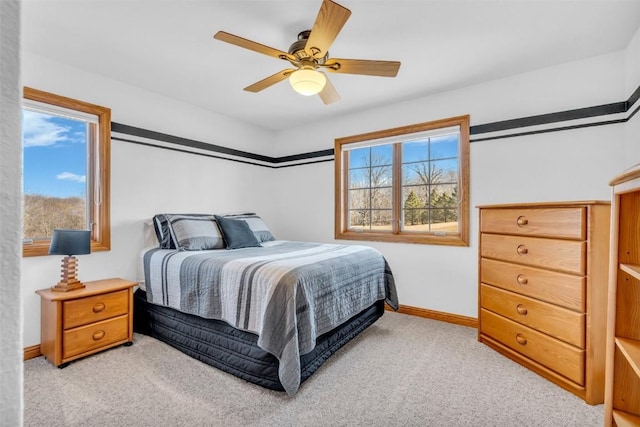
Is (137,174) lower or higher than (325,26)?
lower

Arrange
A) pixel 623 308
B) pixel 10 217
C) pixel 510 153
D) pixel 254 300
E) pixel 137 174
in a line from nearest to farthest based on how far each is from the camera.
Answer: pixel 10 217, pixel 623 308, pixel 254 300, pixel 510 153, pixel 137 174

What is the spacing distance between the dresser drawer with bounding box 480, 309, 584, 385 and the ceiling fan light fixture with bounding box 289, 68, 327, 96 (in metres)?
2.25

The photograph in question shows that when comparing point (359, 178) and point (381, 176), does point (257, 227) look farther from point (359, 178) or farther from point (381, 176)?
point (381, 176)

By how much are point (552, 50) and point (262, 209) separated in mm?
3596

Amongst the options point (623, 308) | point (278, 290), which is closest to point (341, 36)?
point (278, 290)

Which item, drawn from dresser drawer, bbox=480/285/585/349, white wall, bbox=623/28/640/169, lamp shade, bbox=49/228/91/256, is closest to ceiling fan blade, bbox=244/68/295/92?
lamp shade, bbox=49/228/91/256

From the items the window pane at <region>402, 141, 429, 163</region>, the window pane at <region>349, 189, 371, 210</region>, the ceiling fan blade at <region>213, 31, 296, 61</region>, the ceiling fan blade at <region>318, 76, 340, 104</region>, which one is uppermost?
the ceiling fan blade at <region>213, 31, 296, 61</region>

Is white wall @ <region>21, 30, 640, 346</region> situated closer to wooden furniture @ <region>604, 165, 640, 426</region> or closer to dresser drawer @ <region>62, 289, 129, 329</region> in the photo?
dresser drawer @ <region>62, 289, 129, 329</region>

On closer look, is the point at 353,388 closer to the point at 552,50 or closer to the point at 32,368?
the point at 32,368

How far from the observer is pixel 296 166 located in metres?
4.38

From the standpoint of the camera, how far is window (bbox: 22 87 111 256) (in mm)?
2430

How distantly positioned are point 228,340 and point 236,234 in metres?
1.22

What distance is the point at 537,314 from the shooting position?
2078 mm

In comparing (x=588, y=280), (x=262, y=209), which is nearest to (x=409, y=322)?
(x=588, y=280)
